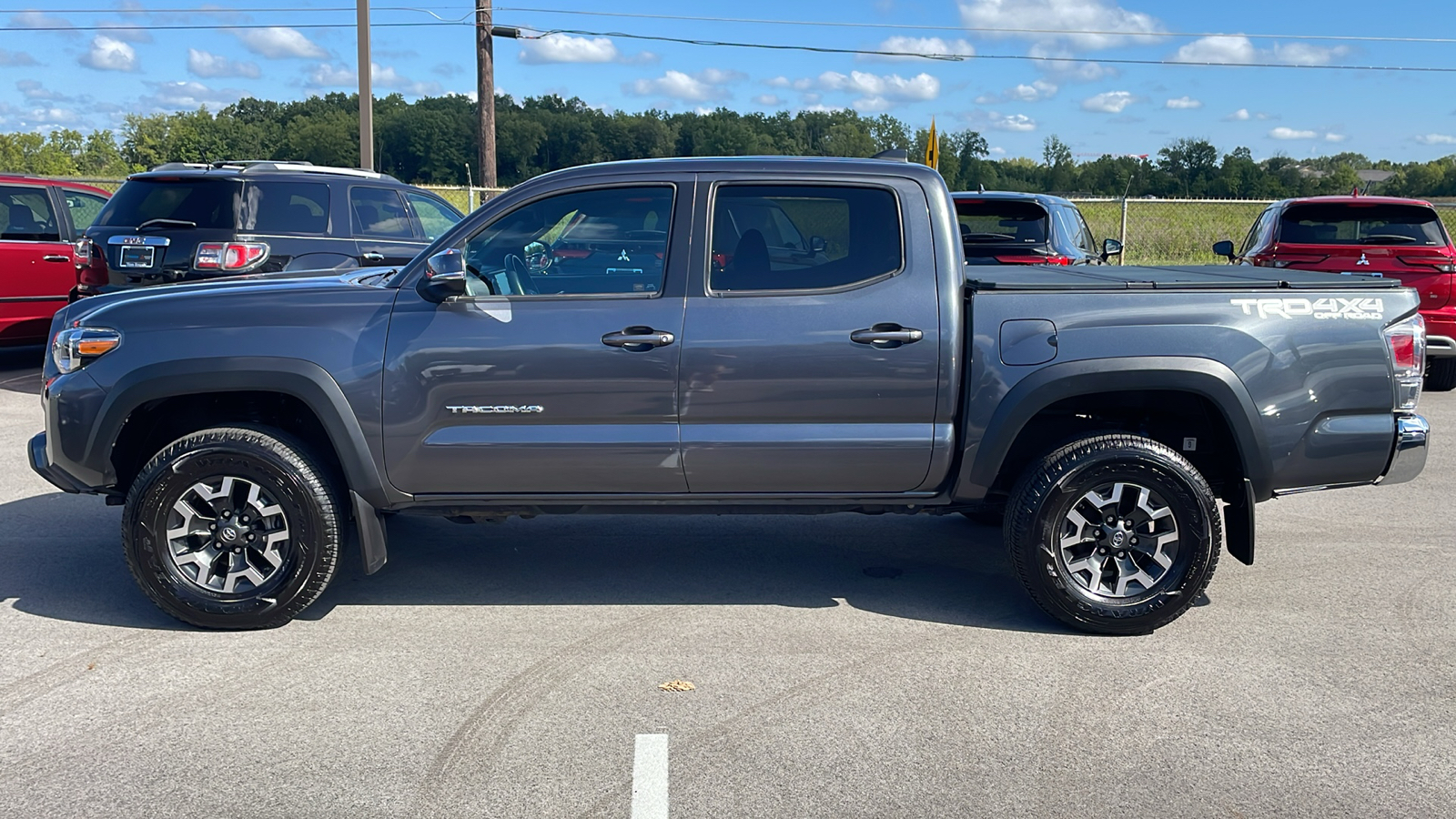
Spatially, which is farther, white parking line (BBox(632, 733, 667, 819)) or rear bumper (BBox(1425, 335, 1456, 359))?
rear bumper (BBox(1425, 335, 1456, 359))

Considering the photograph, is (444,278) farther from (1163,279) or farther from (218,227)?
(218,227)

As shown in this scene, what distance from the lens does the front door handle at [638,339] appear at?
461cm

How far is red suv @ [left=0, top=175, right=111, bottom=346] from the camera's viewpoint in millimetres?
11203

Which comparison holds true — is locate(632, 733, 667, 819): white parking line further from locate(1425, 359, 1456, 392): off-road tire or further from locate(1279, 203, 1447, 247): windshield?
locate(1425, 359, 1456, 392): off-road tire

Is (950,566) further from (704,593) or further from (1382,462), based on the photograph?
(1382,462)

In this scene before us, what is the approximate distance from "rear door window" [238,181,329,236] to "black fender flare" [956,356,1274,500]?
7.15 metres

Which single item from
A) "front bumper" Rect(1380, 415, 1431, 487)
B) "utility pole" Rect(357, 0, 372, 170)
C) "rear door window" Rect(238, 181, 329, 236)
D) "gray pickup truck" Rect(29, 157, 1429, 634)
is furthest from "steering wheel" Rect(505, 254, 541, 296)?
"utility pole" Rect(357, 0, 372, 170)

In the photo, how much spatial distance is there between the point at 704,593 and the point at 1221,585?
2.33 metres

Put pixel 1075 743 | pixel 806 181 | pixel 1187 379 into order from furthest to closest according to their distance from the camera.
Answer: pixel 806 181 → pixel 1187 379 → pixel 1075 743

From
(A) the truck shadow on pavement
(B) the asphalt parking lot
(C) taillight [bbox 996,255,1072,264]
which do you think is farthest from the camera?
(C) taillight [bbox 996,255,1072,264]

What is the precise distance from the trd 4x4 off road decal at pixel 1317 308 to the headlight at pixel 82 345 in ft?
14.5

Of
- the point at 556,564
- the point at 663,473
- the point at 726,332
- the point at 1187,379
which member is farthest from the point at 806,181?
the point at 556,564

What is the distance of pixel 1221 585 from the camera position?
5336mm

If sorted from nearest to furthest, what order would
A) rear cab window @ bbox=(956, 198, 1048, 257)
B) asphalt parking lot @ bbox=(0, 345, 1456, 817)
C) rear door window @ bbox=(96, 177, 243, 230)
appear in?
1. asphalt parking lot @ bbox=(0, 345, 1456, 817)
2. rear door window @ bbox=(96, 177, 243, 230)
3. rear cab window @ bbox=(956, 198, 1048, 257)
